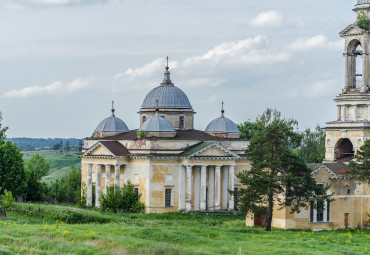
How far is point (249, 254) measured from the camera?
39.6m

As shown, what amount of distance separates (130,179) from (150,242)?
26805mm

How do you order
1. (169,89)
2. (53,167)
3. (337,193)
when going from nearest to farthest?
(337,193) < (169,89) < (53,167)

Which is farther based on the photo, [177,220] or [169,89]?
[169,89]

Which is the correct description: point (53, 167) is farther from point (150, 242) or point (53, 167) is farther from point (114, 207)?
point (150, 242)

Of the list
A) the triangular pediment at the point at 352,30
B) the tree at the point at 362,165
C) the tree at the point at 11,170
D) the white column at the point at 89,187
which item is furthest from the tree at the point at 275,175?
the tree at the point at 11,170

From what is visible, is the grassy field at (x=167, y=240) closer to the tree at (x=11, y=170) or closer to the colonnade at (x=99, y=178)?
the colonnade at (x=99, y=178)

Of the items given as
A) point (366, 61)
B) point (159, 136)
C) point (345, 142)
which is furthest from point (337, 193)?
point (159, 136)

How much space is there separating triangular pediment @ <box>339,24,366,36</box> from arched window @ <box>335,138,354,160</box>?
25.7 feet

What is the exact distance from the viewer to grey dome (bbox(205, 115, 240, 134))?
74.8 m

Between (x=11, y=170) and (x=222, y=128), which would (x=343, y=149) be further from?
(x=11, y=170)

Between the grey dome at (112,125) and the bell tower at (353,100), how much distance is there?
2113cm

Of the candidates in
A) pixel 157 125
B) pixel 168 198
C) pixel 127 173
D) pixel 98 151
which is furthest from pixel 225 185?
pixel 98 151

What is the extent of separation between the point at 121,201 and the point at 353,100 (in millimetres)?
19648

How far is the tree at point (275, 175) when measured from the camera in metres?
50.9
